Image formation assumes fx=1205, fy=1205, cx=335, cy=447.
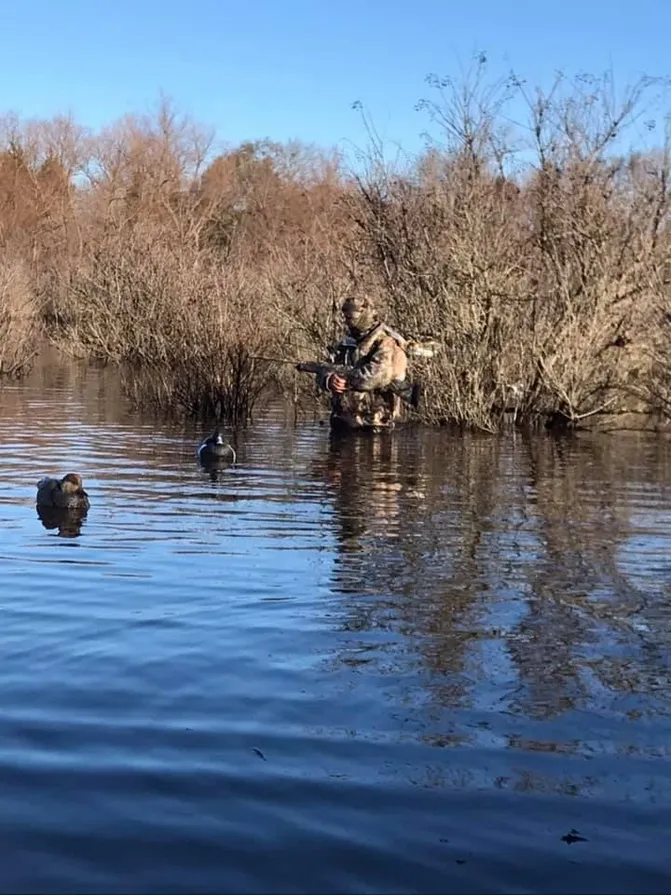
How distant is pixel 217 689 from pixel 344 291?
16241mm

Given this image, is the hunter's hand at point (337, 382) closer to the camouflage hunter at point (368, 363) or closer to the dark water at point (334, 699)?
the camouflage hunter at point (368, 363)

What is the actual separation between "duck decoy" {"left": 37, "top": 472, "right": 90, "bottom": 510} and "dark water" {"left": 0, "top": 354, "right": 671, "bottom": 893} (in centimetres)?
23

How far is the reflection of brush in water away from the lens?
30.3ft

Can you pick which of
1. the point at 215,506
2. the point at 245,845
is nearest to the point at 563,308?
the point at 215,506

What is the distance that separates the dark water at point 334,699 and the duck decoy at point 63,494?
0.23 meters

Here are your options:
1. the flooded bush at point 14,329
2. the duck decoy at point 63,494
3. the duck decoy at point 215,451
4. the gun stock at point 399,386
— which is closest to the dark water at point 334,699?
the duck decoy at point 63,494

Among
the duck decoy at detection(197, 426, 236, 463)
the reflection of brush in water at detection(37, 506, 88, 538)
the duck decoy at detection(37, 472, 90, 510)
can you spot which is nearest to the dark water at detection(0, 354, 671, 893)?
the reflection of brush in water at detection(37, 506, 88, 538)

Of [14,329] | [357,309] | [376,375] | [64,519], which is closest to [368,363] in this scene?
[376,375]

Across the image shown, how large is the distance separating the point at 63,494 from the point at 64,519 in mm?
297

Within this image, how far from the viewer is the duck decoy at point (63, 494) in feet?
32.5

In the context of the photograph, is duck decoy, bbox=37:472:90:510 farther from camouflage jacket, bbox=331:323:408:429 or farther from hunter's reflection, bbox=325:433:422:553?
camouflage jacket, bbox=331:323:408:429

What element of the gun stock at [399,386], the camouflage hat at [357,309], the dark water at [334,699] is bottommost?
the dark water at [334,699]

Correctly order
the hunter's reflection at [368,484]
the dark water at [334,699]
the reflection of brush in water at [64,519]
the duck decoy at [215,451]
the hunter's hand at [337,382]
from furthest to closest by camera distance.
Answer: the hunter's hand at [337,382] → the duck decoy at [215,451] → the hunter's reflection at [368,484] → the reflection of brush in water at [64,519] → the dark water at [334,699]

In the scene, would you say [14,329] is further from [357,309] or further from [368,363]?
[368,363]
